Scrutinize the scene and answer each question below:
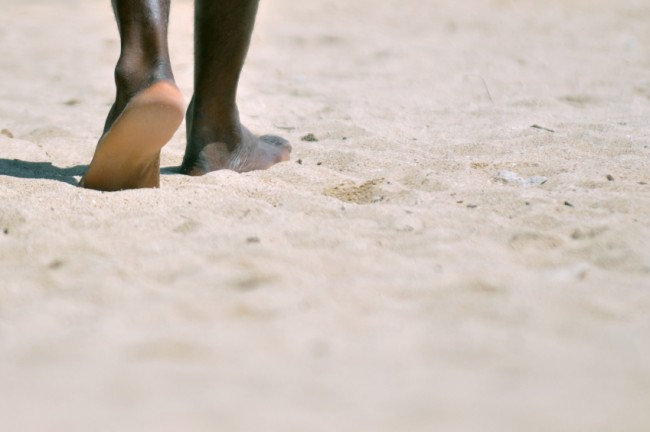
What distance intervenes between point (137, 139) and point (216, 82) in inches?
19.8

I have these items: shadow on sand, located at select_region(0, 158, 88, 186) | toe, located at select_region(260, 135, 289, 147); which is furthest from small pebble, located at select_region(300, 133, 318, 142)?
shadow on sand, located at select_region(0, 158, 88, 186)

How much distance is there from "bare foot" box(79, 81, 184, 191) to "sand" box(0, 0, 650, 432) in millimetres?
61

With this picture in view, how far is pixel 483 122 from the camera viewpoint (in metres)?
3.32

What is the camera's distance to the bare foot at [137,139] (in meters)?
2.06

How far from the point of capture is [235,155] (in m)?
2.60

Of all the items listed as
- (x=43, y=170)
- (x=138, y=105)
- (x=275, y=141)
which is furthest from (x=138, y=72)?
(x=275, y=141)

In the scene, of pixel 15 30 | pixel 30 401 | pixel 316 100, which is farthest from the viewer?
pixel 15 30

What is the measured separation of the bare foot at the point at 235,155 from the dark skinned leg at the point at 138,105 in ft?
0.98

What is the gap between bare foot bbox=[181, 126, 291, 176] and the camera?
8.29 ft

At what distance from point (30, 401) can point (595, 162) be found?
71.6 inches

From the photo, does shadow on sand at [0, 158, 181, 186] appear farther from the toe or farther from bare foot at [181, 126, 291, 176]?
the toe

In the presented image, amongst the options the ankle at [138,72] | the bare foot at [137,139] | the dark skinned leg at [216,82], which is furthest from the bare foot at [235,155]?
the ankle at [138,72]

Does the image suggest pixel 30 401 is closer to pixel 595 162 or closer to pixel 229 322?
pixel 229 322

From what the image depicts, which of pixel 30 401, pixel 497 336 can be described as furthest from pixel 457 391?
pixel 30 401
